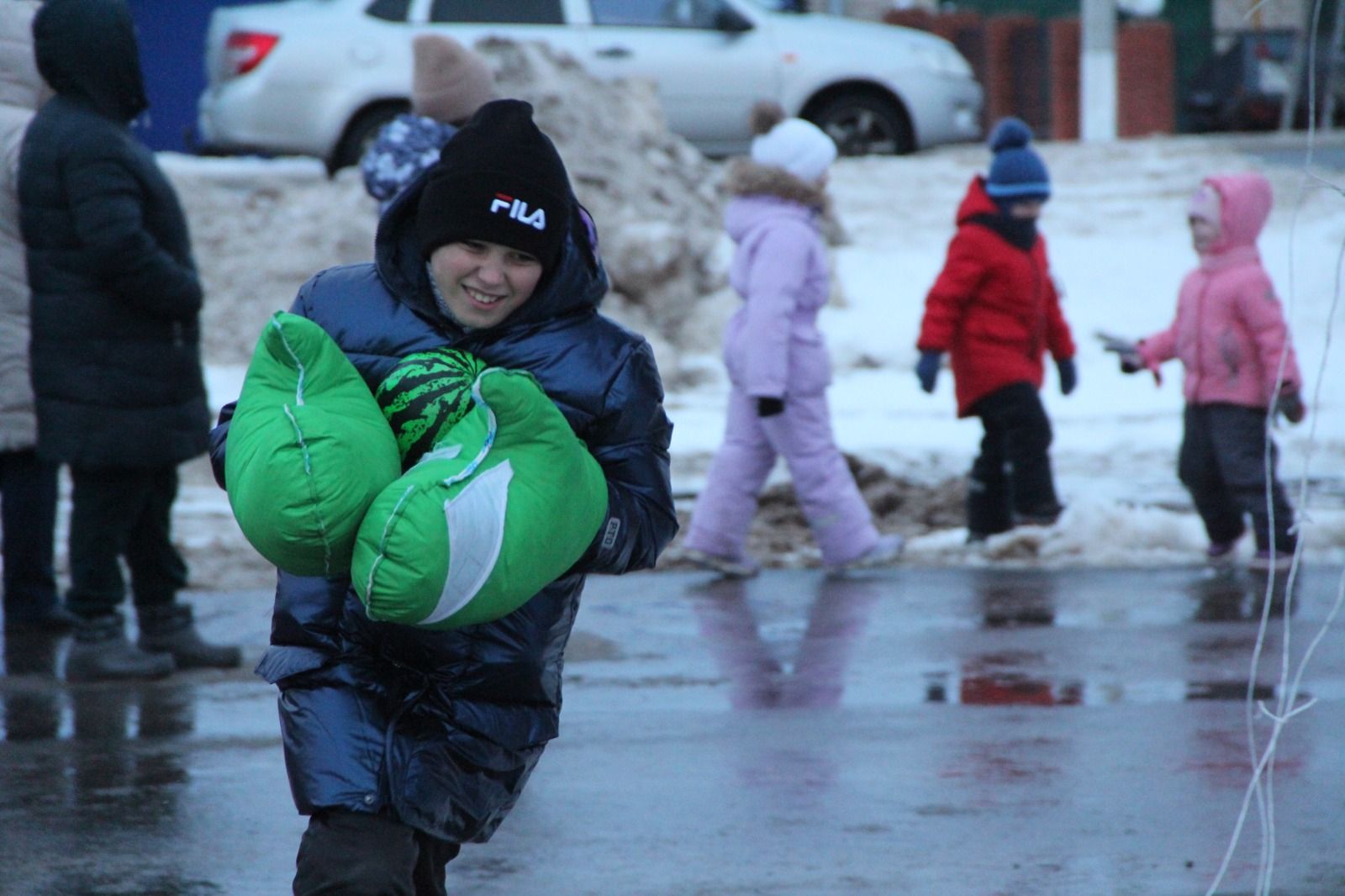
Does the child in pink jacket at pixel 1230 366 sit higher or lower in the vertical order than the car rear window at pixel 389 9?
lower

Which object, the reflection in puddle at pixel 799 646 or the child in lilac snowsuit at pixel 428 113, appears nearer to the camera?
the reflection in puddle at pixel 799 646

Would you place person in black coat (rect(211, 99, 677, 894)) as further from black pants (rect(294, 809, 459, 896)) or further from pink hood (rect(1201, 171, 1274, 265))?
pink hood (rect(1201, 171, 1274, 265))

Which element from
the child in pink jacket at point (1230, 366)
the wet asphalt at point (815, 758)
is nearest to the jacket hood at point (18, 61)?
the wet asphalt at point (815, 758)

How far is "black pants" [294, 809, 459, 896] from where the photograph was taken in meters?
2.68

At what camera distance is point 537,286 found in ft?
9.76

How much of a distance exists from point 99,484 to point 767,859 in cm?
249

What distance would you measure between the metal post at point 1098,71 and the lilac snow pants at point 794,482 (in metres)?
12.9

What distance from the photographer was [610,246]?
458 inches

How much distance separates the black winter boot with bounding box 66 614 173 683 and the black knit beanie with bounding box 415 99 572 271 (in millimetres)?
2956

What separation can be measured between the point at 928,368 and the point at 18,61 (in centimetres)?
363

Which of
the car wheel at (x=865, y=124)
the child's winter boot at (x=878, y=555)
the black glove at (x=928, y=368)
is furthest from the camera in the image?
the car wheel at (x=865, y=124)

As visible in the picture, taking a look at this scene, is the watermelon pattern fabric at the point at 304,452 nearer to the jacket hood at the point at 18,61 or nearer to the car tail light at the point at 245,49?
the jacket hood at the point at 18,61

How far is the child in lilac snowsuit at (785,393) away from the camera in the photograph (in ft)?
22.9

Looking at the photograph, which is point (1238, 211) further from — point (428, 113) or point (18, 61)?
point (18, 61)
